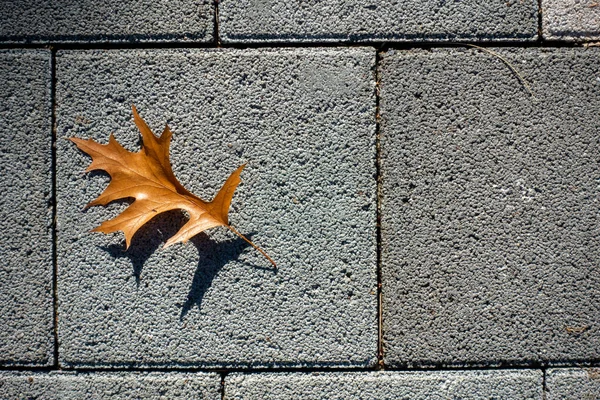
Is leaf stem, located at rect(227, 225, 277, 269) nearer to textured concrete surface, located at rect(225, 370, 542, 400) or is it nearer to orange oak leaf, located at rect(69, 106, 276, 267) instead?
orange oak leaf, located at rect(69, 106, 276, 267)

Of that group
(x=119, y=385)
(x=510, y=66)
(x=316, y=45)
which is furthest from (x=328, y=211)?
(x=119, y=385)

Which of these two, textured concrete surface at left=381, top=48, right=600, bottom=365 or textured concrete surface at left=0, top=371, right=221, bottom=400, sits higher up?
textured concrete surface at left=381, top=48, right=600, bottom=365

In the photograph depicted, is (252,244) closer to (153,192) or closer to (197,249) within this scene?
(197,249)

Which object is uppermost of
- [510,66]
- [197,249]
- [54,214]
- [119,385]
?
[510,66]

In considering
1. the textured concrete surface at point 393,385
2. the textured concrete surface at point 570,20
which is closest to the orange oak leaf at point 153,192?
the textured concrete surface at point 393,385

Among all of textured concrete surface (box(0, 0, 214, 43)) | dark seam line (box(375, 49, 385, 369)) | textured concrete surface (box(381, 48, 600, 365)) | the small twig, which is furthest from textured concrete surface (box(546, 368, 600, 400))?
textured concrete surface (box(0, 0, 214, 43))

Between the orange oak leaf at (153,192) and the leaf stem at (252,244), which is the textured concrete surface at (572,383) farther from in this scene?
the orange oak leaf at (153,192)
